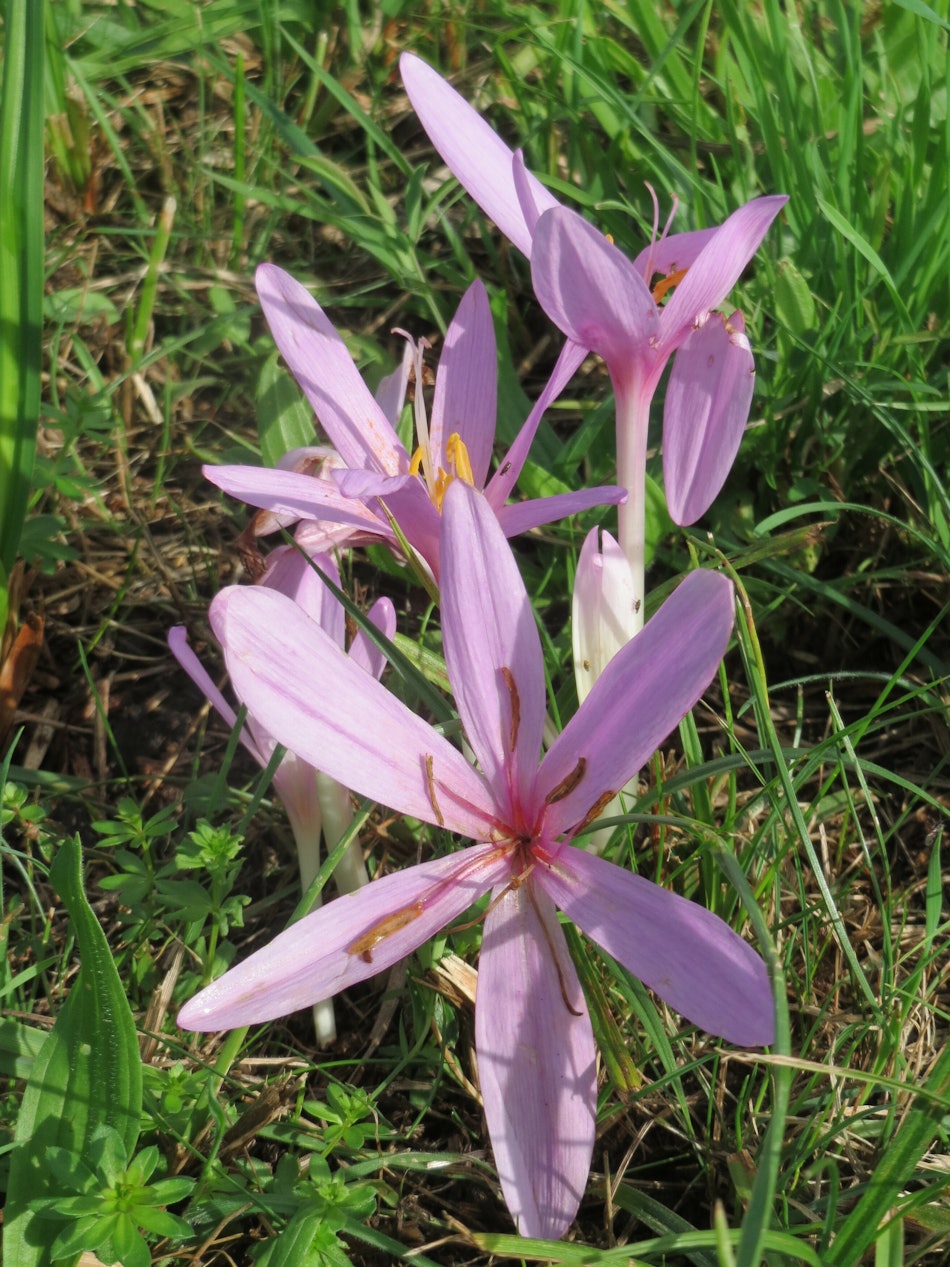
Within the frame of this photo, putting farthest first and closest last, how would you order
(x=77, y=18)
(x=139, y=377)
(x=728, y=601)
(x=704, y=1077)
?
(x=77, y=18)
(x=139, y=377)
(x=704, y=1077)
(x=728, y=601)

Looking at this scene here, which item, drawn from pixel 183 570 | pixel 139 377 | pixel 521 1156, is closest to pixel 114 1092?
pixel 521 1156

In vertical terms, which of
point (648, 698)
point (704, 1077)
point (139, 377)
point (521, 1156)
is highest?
point (139, 377)

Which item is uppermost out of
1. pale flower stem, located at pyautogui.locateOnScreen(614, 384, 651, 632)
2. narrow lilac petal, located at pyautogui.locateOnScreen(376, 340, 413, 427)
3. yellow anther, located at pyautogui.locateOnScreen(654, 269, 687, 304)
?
yellow anther, located at pyautogui.locateOnScreen(654, 269, 687, 304)

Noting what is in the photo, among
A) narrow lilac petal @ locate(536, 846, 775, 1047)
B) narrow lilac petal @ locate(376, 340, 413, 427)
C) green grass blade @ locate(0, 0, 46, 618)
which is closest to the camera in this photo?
narrow lilac petal @ locate(536, 846, 775, 1047)

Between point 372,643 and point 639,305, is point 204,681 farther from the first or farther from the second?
point 639,305

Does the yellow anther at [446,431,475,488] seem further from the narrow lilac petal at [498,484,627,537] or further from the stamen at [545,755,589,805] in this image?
the stamen at [545,755,589,805]

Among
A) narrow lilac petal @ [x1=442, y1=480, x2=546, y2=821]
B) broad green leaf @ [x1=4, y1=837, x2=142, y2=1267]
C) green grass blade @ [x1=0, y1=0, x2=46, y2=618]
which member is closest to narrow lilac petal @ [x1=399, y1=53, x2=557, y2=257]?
narrow lilac petal @ [x1=442, y1=480, x2=546, y2=821]

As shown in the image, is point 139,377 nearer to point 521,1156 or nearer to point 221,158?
point 221,158
